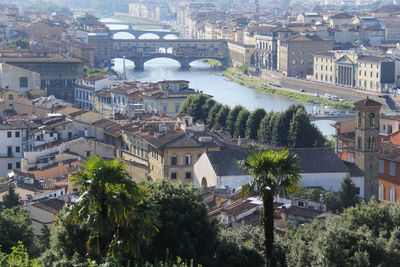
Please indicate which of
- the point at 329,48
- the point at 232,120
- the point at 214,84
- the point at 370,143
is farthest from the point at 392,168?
the point at 329,48

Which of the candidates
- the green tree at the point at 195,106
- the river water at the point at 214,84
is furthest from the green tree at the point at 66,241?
the river water at the point at 214,84

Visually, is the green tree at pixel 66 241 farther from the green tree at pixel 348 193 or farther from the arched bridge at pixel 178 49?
the arched bridge at pixel 178 49

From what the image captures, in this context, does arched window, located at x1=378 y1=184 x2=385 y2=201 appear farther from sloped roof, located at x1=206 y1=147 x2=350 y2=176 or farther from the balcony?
the balcony

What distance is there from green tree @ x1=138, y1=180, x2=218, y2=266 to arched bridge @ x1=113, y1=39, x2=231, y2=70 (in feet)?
142

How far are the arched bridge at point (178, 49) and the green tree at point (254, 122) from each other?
29970 millimetres

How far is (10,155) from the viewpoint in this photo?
17.9 meters

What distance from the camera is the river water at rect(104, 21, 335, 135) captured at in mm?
33375

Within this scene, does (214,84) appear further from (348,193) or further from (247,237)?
(247,237)

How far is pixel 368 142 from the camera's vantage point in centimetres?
1614

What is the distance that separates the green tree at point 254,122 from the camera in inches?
858

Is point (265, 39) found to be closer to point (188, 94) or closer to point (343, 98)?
point (343, 98)

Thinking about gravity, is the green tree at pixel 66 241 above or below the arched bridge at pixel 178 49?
above

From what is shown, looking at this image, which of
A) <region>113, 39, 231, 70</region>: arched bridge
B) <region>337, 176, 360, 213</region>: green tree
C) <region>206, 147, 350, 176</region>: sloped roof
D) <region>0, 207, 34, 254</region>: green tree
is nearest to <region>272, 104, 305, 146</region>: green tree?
<region>206, 147, 350, 176</region>: sloped roof

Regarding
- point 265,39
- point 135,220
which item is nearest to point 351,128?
point 135,220
